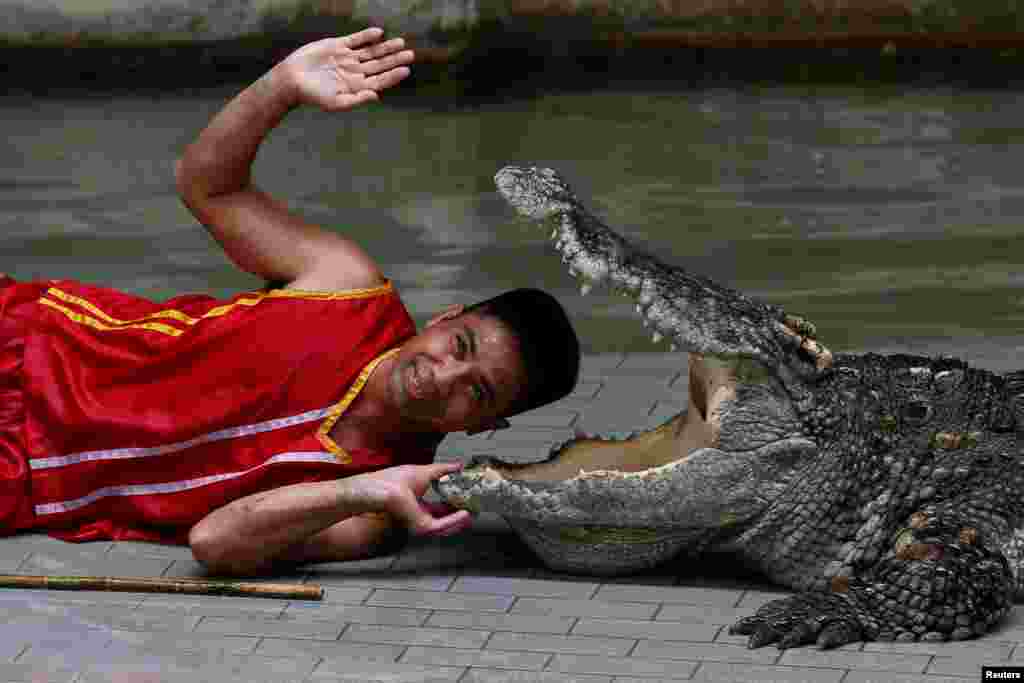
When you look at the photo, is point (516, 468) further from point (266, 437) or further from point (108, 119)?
point (108, 119)

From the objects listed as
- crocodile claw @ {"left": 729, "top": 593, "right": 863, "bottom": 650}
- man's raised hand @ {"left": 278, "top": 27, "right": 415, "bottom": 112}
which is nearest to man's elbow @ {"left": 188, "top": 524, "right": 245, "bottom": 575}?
man's raised hand @ {"left": 278, "top": 27, "right": 415, "bottom": 112}

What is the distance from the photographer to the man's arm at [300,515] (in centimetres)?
464

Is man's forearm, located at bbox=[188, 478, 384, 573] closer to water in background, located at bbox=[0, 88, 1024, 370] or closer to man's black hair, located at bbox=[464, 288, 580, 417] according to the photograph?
man's black hair, located at bbox=[464, 288, 580, 417]

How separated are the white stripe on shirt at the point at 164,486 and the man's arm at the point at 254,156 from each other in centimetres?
42

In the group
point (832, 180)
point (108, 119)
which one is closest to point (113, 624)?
point (832, 180)

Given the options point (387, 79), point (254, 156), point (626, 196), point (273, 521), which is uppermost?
point (387, 79)

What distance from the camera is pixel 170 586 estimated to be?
4.63m

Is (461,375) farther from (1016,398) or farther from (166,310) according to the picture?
(1016,398)

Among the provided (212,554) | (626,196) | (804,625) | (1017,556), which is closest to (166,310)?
(212,554)

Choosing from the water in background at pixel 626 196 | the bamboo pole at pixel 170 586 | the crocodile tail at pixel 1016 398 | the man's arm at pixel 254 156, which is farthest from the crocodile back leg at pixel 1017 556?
the water in background at pixel 626 196

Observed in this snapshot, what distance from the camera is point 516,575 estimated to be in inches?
187

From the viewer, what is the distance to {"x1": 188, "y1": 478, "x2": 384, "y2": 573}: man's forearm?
4.64 metres

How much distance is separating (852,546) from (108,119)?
291 inches

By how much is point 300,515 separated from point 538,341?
663 millimetres
